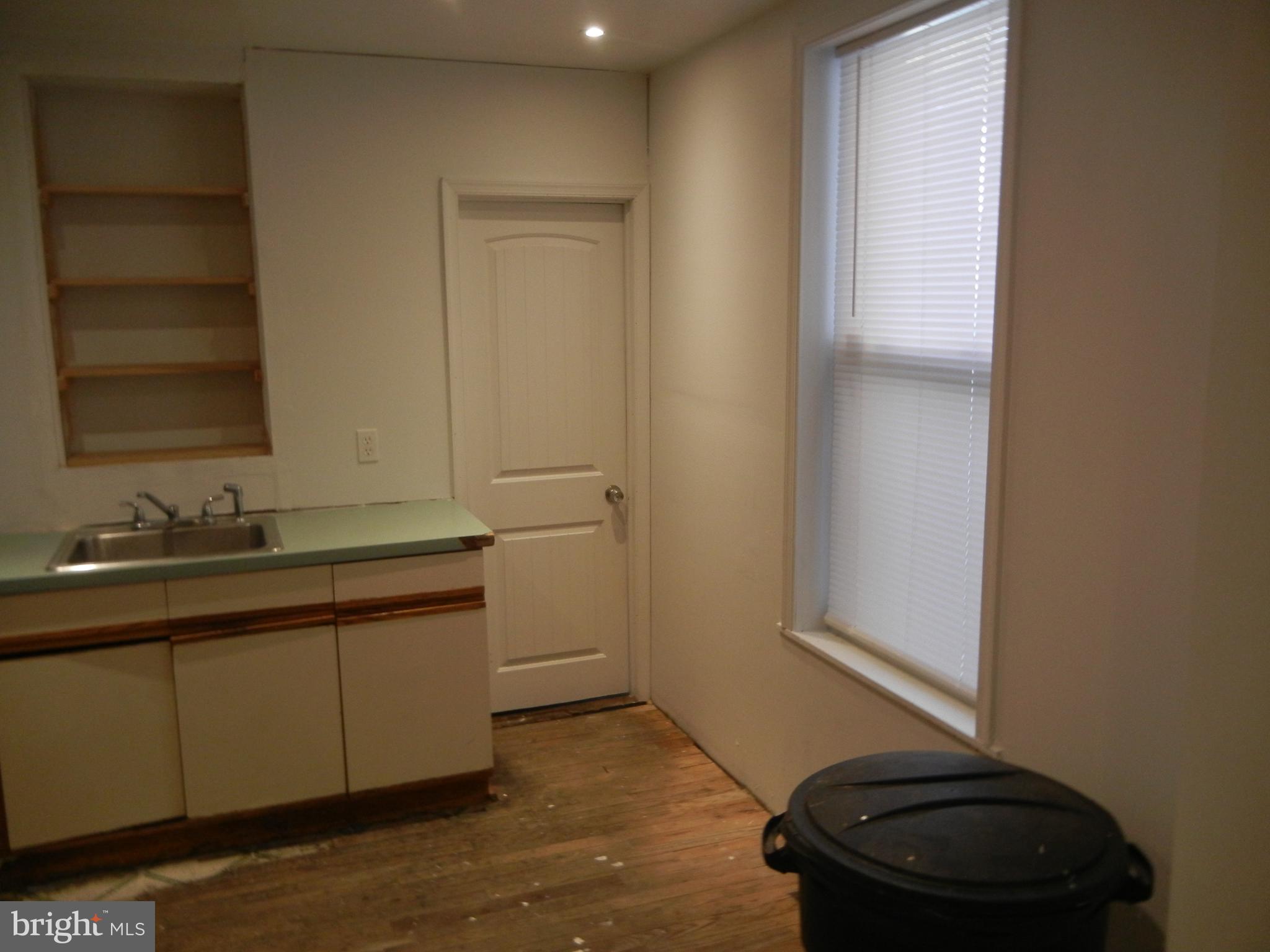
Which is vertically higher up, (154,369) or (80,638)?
(154,369)

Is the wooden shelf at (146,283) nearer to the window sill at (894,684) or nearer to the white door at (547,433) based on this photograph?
the white door at (547,433)

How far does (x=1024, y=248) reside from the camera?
78.2 inches

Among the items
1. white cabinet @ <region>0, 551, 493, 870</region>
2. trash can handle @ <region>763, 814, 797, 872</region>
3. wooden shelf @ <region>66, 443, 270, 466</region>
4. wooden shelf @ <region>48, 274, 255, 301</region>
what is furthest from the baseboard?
wooden shelf @ <region>48, 274, 255, 301</region>

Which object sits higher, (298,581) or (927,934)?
(298,581)

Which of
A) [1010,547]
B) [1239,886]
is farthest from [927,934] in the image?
[1010,547]

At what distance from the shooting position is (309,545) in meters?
3.03

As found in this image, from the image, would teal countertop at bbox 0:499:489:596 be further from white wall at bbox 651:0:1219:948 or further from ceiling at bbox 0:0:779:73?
ceiling at bbox 0:0:779:73

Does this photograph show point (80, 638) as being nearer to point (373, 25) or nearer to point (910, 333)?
point (373, 25)

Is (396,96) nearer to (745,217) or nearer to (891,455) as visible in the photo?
(745,217)

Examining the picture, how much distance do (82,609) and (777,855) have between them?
2009 mm

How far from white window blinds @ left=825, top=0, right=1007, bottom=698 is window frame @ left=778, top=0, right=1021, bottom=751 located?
0.12 ft

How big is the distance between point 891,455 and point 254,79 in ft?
7.70

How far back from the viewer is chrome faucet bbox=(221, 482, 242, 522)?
3342mm

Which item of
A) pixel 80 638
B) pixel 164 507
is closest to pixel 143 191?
pixel 164 507
